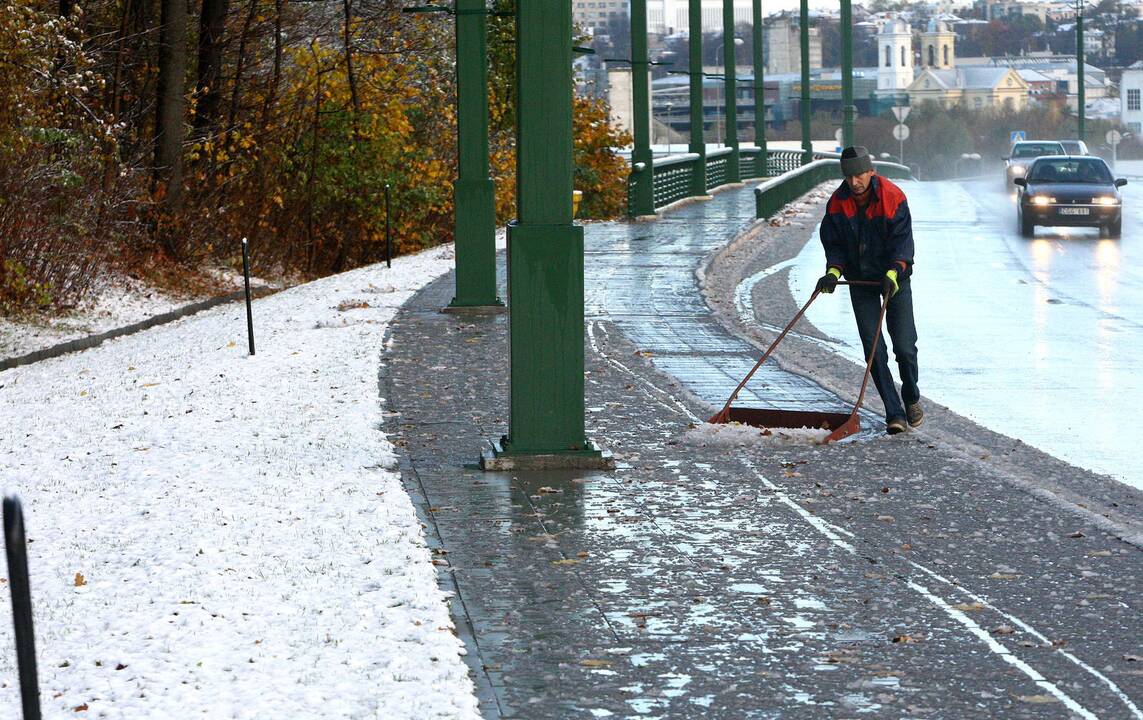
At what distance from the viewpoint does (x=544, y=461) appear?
8.78m

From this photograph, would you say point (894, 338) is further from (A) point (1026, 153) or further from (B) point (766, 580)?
(A) point (1026, 153)

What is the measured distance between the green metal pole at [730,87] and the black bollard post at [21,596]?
40939mm

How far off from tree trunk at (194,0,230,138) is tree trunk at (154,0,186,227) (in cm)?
199

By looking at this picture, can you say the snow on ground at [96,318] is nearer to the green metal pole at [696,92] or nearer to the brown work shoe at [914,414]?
the brown work shoe at [914,414]

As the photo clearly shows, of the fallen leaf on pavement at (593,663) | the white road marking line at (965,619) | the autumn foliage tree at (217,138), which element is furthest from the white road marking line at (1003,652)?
the autumn foliage tree at (217,138)

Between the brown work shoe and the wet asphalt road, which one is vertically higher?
the brown work shoe

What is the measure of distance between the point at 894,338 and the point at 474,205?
6.83 m

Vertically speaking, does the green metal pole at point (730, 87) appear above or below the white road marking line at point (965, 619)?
above

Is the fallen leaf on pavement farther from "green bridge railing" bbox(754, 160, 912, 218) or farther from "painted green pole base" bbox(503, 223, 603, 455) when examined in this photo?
"green bridge railing" bbox(754, 160, 912, 218)

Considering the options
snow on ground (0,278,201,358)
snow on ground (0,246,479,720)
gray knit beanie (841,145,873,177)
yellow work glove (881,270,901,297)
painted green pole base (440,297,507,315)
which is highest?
gray knit beanie (841,145,873,177)

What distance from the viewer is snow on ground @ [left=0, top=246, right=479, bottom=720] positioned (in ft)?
17.0

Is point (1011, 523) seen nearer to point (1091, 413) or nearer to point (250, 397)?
point (1091, 413)

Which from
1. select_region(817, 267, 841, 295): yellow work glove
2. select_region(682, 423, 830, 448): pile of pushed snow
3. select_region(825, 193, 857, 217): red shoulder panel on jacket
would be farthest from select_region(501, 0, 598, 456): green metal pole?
select_region(825, 193, 857, 217): red shoulder panel on jacket

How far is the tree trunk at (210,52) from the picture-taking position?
25922 millimetres
